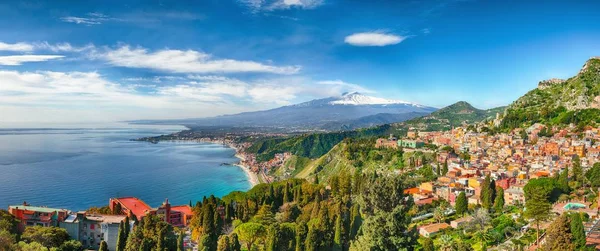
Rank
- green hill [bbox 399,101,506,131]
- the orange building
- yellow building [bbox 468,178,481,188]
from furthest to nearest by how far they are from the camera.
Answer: green hill [bbox 399,101,506,131]
the orange building
yellow building [bbox 468,178,481,188]

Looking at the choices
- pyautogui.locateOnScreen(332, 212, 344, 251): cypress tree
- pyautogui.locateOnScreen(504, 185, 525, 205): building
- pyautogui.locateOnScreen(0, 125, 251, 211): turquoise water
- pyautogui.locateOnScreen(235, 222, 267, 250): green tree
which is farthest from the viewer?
pyautogui.locateOnScreen(0, 125, 251, 211): turquoise water

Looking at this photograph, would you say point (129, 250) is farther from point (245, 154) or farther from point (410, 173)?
point (245, 154)

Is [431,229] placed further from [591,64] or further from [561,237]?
[591,64]

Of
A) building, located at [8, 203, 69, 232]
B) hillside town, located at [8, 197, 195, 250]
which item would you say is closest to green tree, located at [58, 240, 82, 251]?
hillside town, located at [8, 197, 195, 250]

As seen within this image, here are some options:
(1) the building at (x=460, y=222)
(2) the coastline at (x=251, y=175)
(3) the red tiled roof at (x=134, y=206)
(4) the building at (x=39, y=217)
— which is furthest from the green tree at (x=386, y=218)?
(2) the coastline at (x=251, y=175)

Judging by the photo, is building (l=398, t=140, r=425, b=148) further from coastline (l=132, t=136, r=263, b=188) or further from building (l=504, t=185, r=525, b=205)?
building (l=504, t=185, r=525, b=205)

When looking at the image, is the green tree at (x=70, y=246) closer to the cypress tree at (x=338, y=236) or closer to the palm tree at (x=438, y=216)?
the cypress tree at (x=338, y=236)
